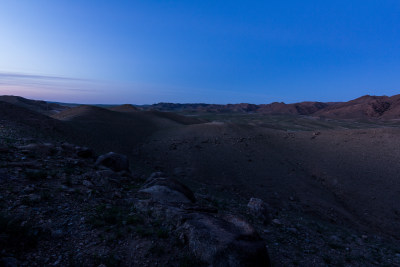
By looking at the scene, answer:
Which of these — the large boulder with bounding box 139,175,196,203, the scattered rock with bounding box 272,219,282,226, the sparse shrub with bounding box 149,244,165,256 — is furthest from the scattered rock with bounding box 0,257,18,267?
the scattered rock with bounding box 272,219,282,226

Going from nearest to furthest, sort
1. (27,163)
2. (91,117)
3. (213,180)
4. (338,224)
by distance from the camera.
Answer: (27,163) → (338,224) → (213,180) → (91,117)

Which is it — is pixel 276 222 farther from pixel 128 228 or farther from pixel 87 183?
pixel 87 183

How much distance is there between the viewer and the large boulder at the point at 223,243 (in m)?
3.70

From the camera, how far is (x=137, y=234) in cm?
431

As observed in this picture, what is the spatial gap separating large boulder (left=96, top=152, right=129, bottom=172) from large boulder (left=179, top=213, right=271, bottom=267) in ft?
16.9

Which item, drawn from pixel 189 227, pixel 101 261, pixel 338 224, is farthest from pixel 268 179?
pixel 101 261

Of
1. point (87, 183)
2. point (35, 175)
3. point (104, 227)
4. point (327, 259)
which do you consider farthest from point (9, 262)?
point (327, 259)

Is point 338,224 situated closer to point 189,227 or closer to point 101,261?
point 189,227

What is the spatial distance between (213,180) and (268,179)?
335 cm

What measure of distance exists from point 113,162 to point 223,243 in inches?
246

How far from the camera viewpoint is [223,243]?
385cm

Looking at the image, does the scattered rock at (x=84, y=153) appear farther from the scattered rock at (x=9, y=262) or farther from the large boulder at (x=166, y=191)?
the scattered rock at (x=9, y=262)

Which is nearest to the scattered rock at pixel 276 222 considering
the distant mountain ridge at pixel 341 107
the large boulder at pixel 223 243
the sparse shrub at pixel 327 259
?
the sparse shrub at pixel 327 259

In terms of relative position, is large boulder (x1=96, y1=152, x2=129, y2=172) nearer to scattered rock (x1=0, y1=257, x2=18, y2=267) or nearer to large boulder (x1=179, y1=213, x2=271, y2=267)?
large boulder (x1=179, y1=213, x2=271, y2=267)
